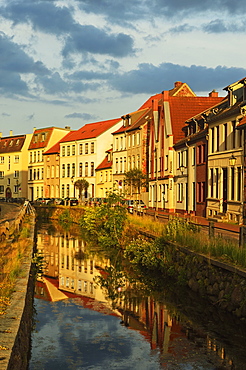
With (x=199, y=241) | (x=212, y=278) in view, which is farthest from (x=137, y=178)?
(x=212, y=278)

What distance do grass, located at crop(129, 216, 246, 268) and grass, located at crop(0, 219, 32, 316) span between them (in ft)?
19.5

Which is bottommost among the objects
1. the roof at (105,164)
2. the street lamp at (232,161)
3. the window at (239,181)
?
the window at (239,181)

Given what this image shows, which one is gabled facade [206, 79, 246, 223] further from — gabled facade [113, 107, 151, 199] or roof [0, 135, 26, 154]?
roof [0, 135, 26, 154]

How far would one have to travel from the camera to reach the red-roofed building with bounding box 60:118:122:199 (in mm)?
82500

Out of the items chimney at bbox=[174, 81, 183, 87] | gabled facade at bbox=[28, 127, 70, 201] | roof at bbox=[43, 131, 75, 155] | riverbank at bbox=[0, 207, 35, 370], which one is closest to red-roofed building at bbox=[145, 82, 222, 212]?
chimney at bbox=[174, 81, 183, 87]

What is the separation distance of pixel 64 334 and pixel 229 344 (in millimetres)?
4085

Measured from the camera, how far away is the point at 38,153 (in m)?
101

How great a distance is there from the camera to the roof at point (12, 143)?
106 m

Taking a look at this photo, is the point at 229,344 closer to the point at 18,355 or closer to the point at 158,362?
the point at 158,362

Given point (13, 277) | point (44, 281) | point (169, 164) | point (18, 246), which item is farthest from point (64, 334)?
point (169, 164)

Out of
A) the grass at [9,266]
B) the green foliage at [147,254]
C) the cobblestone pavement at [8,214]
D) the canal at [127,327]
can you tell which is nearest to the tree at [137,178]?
the cobblestone pavement at [8,214]

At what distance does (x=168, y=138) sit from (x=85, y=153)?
36203mm

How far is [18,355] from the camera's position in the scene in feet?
30.6

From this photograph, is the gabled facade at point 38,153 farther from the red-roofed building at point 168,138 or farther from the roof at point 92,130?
the red-roofed building at point 168,138
